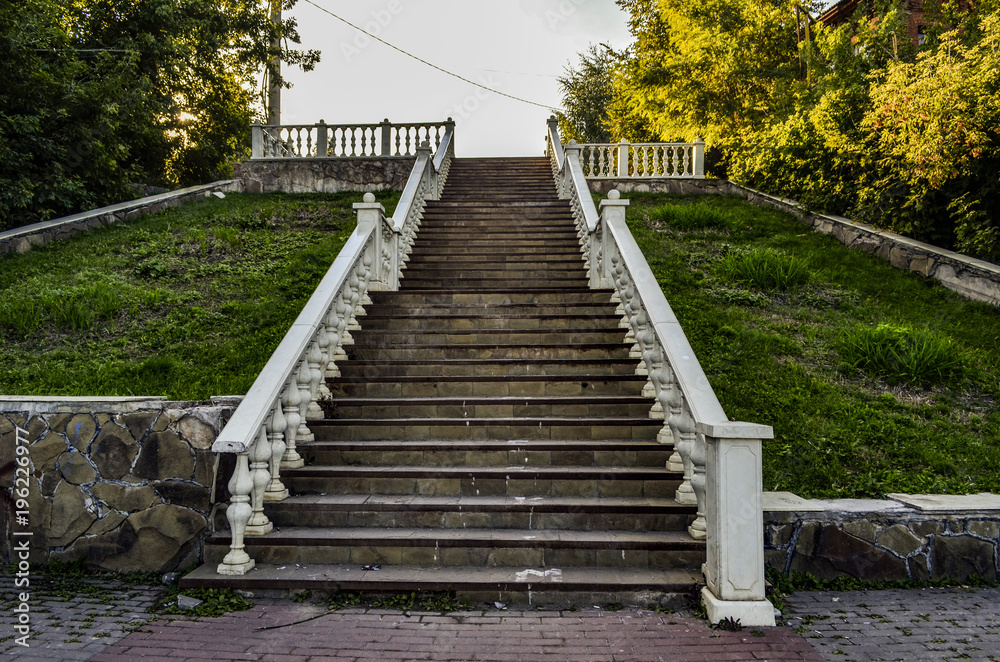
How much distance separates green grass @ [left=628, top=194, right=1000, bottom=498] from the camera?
17.4 feet

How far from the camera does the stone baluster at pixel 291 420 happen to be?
16.5ft

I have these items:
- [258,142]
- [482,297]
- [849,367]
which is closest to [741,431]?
[849,367]

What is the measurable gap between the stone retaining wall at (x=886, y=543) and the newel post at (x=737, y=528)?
68 cm

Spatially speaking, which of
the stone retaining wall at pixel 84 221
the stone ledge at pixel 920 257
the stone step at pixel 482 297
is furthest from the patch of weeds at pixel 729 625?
the stone retaining wall at pixel 84 221

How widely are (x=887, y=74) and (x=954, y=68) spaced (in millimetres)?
1703

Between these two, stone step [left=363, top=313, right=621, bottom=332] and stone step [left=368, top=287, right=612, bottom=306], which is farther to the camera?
stone step [left=368, top=287, right=612, bottom=306]

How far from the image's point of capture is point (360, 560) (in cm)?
Answer: 434

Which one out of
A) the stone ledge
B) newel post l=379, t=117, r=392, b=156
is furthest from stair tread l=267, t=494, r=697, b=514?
newel post l=379, t=117, r=392, b=156

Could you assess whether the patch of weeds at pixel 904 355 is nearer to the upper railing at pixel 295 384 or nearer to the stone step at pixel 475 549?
the stone step at pixel 475 549

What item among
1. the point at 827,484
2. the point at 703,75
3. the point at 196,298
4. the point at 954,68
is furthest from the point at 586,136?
the point at 827,484

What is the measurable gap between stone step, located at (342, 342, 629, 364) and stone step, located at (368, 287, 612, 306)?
1.32 meters

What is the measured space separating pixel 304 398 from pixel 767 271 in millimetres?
7368

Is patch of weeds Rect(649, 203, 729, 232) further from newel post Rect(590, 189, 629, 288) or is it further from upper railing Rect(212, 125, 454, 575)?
upper railing Rect(212, 125, 454, 575)

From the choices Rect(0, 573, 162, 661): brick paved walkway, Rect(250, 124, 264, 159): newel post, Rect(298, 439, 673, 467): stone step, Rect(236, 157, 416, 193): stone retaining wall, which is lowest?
Rect(0, 573, 162, 661): brick paved walkway
